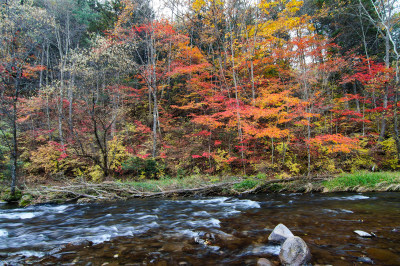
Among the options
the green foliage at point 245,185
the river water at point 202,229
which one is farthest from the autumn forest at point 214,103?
the river water at point 202,229

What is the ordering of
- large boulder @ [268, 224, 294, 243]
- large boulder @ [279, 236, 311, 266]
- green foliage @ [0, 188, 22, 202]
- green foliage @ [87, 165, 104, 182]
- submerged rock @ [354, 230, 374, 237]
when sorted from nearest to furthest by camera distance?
large boulder @ [279, 236, 311, 266]
large boulder @ [268, 224, 294, 243]
submerged rock @ [354, 230, 374, 237]
green foliage @ [0, 188, 22, 202]
green foliage @ [87, 165, 104, 182]

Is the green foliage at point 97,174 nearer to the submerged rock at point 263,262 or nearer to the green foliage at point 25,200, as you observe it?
the green foliage at point 25,200

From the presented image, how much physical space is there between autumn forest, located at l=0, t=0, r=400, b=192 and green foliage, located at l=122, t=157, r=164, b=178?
7 cm

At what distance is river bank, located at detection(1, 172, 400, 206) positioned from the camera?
359 inches

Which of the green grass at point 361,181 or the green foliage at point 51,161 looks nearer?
the green grass at point 361,181

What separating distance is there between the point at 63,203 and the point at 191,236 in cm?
742

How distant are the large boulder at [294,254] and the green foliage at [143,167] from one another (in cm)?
1075

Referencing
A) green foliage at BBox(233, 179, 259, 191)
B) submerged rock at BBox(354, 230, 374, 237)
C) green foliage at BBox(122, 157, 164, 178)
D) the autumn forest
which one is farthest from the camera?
green foliage at BBox(122, 157, 164, 178)

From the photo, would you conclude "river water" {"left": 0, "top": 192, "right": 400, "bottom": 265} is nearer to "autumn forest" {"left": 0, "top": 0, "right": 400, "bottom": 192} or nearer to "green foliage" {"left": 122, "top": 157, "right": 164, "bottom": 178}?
"autumn forest" {"left": 0, "top": 0, "right": 400, "bottom": 192}

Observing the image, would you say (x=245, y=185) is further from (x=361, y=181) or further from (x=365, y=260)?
(x=365, y=260)

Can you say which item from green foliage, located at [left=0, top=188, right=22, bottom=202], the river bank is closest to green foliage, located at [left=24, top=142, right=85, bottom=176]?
green foliage, located at [left=0, top=188, right=22, bottom=202]

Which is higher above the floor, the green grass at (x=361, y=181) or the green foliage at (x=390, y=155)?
the green foliage at (x=390, y=155)

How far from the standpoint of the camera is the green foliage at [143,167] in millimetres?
12727

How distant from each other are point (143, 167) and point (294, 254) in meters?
11.3
